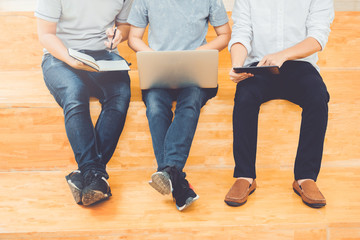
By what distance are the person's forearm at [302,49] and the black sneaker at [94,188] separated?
0.91 metres

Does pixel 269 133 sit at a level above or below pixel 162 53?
below

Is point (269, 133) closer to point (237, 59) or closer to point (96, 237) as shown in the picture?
point (237, 59)

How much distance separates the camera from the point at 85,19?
5.12 ft

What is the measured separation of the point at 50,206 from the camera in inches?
49.4

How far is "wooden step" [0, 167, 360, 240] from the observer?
113 centimetres

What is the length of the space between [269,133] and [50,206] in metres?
1.00

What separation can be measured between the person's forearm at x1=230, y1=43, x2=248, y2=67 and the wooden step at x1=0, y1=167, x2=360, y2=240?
52 centimetres

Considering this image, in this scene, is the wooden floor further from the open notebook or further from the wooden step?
the open notebook

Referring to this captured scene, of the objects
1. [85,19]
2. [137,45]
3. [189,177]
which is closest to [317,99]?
[189,177]

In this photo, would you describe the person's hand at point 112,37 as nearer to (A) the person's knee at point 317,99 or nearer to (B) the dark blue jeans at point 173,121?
(B) the dark blue jeans at point 173,121

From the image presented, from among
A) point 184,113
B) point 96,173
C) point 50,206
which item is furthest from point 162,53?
point 50,206

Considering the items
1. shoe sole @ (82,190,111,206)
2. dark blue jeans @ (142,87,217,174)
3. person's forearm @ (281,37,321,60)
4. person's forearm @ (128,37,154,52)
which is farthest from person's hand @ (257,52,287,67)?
shoe sole @ (82,190,111,206)

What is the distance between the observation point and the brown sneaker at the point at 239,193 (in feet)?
4.06

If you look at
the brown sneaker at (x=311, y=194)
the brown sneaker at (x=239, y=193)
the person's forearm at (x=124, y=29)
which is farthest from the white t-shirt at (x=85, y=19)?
the brown sneaker at (x=311, y=194)
